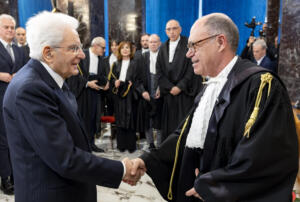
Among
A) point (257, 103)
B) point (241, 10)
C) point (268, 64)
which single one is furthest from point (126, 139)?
point (241, 10)

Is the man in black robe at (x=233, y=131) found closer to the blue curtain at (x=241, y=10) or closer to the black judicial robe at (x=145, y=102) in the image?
the black judicial robe at (x=145, y=102)

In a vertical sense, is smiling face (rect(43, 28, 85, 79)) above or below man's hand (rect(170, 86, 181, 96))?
above

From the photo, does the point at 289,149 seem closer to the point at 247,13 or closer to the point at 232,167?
the point at 232,167

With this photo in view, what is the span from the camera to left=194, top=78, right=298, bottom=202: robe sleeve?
1417 mm

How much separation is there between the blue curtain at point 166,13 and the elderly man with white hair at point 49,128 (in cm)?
1044

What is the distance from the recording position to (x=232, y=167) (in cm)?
148

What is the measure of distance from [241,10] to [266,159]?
11340mm

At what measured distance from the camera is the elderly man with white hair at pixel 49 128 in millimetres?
1440

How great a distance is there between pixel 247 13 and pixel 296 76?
788cm

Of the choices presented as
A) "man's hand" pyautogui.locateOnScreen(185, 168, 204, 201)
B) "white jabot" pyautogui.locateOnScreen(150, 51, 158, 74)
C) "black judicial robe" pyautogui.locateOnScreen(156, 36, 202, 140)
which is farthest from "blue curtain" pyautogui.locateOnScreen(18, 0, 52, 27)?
"man's hand" pyautogui.locateOnScreen(185, 168, 204, 201)

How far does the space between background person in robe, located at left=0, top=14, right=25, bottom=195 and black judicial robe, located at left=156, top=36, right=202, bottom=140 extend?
6.95 feet

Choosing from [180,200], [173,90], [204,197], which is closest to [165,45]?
[173,90]

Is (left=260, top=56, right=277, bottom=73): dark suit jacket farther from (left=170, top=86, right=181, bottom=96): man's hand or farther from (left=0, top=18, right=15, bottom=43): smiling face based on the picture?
(left=0, top=18, right=15, bottom=43): smiling face

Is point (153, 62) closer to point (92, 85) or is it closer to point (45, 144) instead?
point (92, 85)
